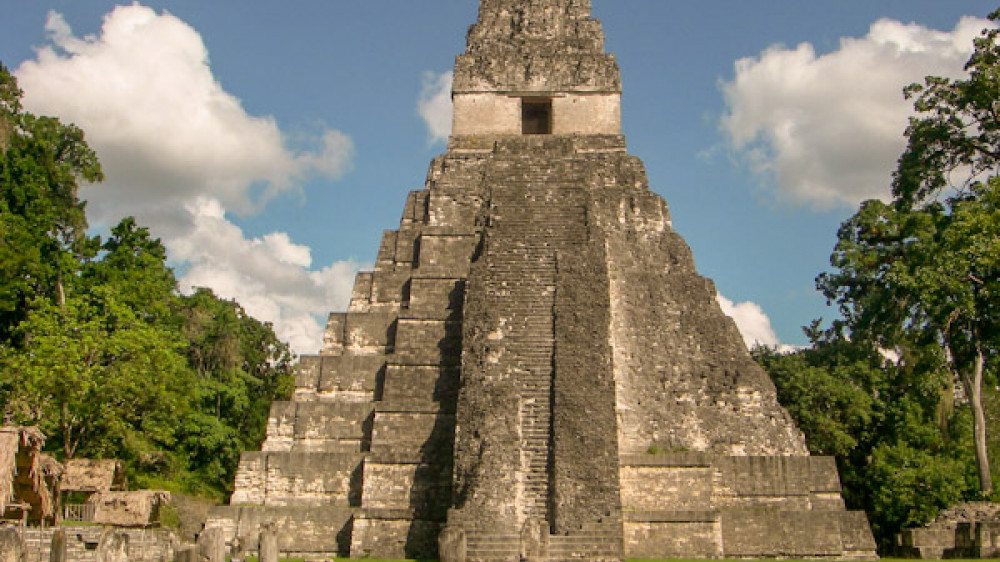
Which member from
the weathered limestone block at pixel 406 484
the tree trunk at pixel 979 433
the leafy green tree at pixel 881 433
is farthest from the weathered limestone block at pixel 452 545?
the tree trunk at pixel 979 433

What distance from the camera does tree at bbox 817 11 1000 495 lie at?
13.6m

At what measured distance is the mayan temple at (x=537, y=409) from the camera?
12.4 m

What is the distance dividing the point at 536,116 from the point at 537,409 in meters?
10.6

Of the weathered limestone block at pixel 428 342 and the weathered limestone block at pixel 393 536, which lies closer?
the weathered limestone block at pixel 393 536

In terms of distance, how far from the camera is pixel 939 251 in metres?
14.2

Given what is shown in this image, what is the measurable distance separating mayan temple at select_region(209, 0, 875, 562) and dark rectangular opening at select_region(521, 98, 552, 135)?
230 cm

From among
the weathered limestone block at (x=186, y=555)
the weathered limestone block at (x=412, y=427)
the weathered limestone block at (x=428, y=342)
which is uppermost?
the weathered limestone block at (x=428, y=342)

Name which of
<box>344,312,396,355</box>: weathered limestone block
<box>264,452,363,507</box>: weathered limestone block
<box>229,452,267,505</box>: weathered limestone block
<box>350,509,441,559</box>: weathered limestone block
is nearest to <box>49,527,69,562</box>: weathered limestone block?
<box>350,509,441,559</box>: weathered limestone block

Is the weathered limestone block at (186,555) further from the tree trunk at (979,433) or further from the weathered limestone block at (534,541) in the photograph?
the tree trunk at (979,433)

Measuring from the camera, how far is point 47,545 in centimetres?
1161

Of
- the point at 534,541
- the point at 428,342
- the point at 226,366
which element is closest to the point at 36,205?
the point at 226,366

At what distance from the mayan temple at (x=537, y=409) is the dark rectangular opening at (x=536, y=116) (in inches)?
90.4

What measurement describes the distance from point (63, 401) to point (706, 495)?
12.3 meters

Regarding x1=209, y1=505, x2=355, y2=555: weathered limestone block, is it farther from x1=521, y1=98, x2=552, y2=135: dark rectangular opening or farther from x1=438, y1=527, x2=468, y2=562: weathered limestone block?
x1=521, y1=98, x2=552, y2=135: dark rectangular opening
